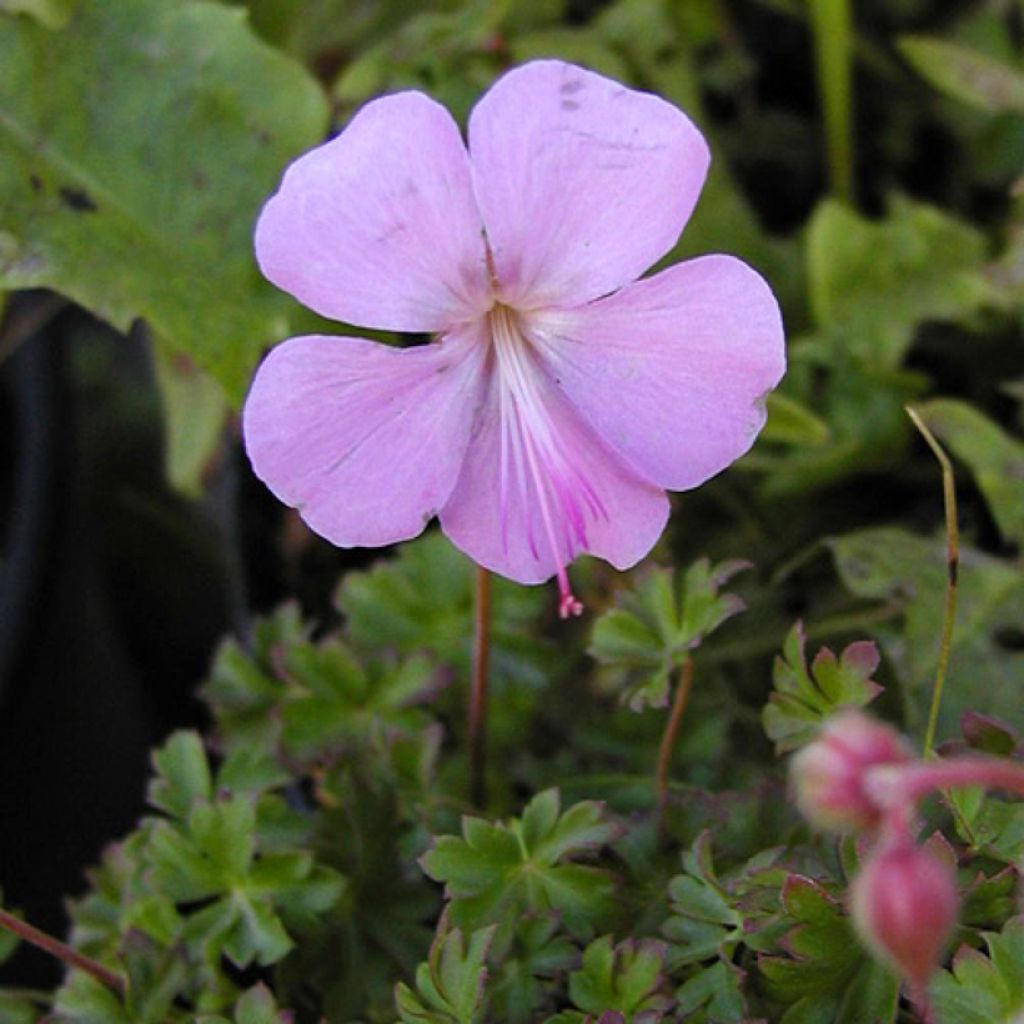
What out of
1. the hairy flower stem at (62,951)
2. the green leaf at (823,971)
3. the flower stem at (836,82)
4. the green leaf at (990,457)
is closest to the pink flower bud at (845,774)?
the green leaf at (823,971)

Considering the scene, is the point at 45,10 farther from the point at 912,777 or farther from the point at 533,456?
the point at 912,777

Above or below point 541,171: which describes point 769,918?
below

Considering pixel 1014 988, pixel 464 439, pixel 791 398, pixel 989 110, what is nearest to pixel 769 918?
pixel 1014 988

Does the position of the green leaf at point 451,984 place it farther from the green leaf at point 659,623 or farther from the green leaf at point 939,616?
the green leaf at point 939,616

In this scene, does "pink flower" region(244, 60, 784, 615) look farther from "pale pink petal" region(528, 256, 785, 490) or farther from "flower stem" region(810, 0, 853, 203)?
"flower stem" region(810, 0, 853, 203)

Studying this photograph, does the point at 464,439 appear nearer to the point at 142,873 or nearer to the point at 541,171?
the point at 541,171

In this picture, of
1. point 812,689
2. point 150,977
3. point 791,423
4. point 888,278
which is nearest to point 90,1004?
point 150,977

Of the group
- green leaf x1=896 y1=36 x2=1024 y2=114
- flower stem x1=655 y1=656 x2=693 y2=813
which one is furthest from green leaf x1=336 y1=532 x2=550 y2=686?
green leaf x1=896 y1=36 x2=1024 y2=114
